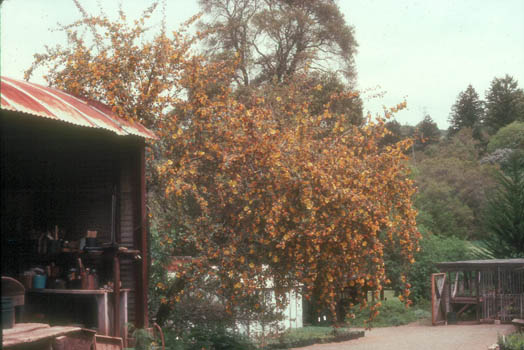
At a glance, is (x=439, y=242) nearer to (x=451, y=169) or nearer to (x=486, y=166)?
(x=451, y=169)

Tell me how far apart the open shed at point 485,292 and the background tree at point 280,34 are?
1349 centimetres

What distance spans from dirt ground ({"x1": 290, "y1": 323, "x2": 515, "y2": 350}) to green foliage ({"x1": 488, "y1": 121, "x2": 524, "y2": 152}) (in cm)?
3854

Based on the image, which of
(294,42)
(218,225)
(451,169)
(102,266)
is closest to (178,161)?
(218,225)

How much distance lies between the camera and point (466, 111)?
79625 mm

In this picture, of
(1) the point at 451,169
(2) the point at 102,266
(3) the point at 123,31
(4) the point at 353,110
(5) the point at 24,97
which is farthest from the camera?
(1) the point at 451,169

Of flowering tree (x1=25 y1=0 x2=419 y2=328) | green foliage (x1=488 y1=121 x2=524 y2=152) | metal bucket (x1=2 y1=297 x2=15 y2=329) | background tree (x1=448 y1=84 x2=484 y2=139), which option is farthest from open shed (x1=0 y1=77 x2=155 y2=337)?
background tree (x1=448 y1=84 x2=484 y2=139)

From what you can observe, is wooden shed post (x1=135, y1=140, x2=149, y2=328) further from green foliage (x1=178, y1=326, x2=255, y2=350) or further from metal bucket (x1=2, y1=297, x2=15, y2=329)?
metal bucket (x1=2, y1=297, x2=15, y2=329)

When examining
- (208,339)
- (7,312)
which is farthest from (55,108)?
A: (208,339)

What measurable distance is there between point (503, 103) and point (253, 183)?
63854mm

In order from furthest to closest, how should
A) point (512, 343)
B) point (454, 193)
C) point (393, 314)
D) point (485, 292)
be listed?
point (454, 193)
point (393, 314)
point (485, 292)
point (512, 343)

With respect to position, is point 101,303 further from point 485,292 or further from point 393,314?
point 393,314

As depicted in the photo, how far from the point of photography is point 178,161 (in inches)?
534

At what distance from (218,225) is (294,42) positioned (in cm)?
2391

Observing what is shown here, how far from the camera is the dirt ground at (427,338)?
1703 centimetres
